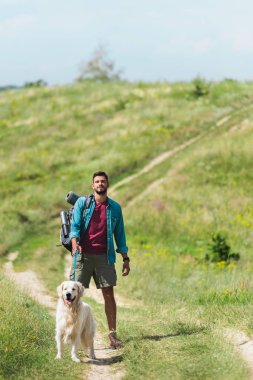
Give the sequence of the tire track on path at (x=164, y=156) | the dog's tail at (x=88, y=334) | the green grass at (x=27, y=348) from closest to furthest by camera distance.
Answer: the green grass at (x=27, y=348)
the dog's tail at (x=88, y=334)
the tire track on path at (x=164, y=156)

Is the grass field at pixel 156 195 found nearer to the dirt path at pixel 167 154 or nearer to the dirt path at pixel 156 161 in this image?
the dirt path at pixel 167 154

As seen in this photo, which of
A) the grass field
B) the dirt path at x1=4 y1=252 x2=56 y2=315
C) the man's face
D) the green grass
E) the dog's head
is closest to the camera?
the green grass

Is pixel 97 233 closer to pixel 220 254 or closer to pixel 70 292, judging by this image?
pixel 70 292

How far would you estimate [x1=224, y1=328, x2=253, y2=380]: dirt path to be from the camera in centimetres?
813

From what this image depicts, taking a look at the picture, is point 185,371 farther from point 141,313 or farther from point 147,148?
point 147,148

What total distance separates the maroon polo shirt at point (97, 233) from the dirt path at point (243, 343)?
2.25 m

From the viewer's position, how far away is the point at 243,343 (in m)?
8.92

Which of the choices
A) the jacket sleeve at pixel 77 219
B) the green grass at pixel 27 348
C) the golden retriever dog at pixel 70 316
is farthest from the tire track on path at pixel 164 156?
the golden retriever dog at pixel 70 316

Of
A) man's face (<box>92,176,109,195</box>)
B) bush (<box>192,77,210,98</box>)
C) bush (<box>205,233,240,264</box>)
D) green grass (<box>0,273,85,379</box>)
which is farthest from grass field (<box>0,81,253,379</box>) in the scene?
man's face (<box>92,176,109,195</box>)

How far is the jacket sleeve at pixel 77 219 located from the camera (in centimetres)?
872

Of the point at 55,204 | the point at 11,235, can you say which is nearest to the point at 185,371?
the point at 11,235

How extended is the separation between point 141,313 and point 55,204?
13.8m

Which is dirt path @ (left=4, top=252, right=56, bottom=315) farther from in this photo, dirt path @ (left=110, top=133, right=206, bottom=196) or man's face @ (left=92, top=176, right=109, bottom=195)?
dirt path @ (left=110, top=133, right=206, bottom=196)

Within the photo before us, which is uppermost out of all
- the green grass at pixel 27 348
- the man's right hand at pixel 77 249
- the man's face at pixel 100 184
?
the man's face at pixel 100 184
